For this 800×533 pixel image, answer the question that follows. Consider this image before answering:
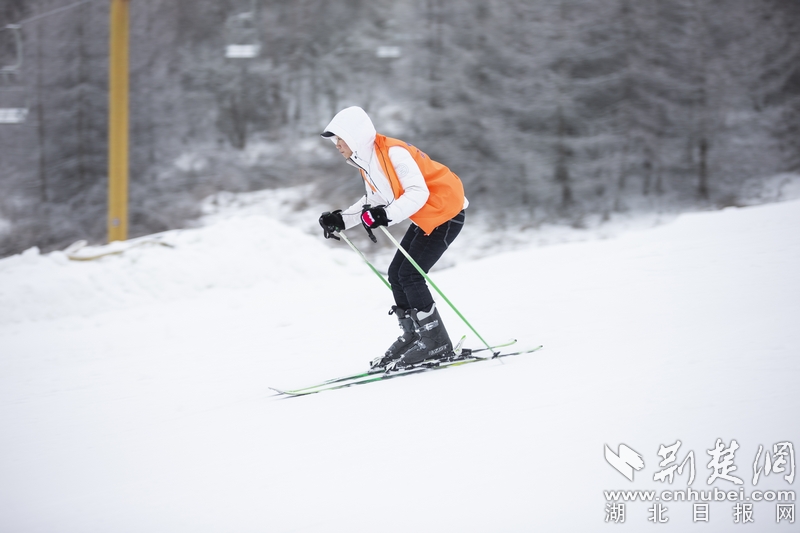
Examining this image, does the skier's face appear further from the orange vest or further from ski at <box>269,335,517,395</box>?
ski at <box>269,335,517,395</box>

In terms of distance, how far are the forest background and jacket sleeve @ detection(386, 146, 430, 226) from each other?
39.0ft

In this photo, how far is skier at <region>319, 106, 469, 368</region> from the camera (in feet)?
12.2

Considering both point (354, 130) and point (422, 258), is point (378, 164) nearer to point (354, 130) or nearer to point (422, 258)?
point (354, 130)

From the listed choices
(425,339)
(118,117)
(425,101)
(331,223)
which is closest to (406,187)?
(331,223)

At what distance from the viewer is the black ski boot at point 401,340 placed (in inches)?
165

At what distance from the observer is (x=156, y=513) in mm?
Result: 2580

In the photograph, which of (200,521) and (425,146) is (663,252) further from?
(425,146)

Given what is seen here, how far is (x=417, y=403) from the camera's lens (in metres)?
3.49

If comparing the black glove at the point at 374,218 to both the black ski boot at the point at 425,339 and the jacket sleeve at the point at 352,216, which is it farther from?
the black ski boot at the point at 425,339

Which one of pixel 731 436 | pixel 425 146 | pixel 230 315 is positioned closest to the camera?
pixel 731 436

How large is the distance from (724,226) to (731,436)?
5.16 metres

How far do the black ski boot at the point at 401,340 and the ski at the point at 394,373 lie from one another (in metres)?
0.11

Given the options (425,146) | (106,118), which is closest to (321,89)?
(425,146)

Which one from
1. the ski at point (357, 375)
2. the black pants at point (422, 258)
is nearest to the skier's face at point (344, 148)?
the black pants at point (422, 258)
